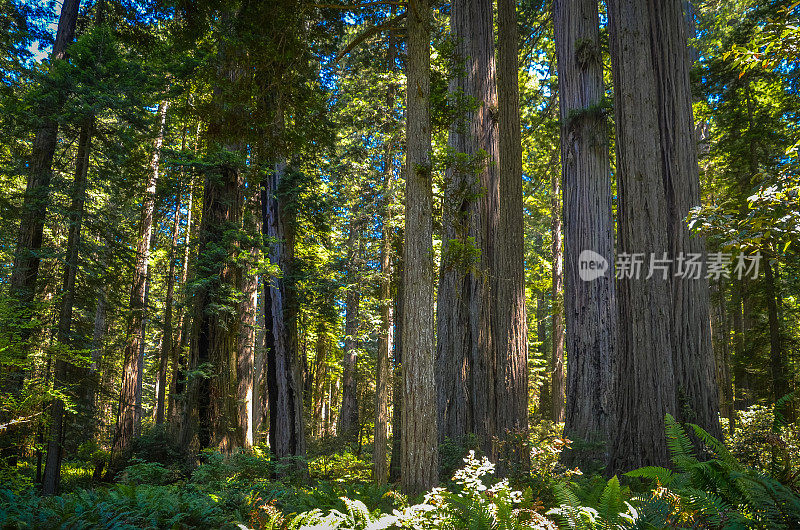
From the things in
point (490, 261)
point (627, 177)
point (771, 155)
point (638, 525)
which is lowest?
point (638, 525)

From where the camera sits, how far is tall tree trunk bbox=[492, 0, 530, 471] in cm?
663

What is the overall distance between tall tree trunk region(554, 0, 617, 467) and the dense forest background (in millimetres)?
39

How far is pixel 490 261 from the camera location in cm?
838

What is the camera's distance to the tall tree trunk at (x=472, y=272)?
25.3 ft

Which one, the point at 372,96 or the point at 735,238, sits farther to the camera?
the point at 372,96

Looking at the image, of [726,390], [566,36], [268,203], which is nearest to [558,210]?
[726,390]

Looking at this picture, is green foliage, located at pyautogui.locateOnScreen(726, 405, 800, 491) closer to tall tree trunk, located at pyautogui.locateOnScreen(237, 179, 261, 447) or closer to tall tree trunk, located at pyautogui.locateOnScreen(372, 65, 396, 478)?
tall tree trunk, located at pyautogui.locateOnScreen(372, 65, 396, 478)

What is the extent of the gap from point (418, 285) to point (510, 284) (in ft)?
7.11

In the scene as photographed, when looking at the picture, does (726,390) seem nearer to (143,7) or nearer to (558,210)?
(558,210)

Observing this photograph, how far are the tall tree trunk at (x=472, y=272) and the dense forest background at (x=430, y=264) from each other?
0.19 ft

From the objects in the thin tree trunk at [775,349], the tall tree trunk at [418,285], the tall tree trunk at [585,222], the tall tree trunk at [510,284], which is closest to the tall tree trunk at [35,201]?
the tall tree trunk at [418,285]

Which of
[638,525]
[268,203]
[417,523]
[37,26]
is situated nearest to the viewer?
[638,525]

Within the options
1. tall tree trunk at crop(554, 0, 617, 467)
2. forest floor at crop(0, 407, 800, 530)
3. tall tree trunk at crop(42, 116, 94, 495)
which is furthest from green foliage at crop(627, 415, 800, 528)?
tall tree trunk at crop(42, 116, 94, 495)

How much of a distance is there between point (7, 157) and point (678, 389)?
17.3 m
